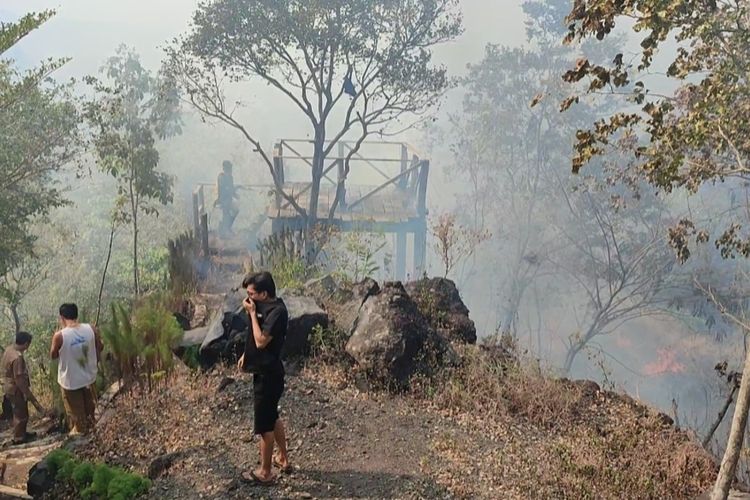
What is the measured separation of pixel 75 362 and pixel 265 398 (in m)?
2.63

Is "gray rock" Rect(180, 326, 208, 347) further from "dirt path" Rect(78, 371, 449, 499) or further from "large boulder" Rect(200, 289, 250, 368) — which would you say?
"dirt path" Rect(78, 371, 449, 499)

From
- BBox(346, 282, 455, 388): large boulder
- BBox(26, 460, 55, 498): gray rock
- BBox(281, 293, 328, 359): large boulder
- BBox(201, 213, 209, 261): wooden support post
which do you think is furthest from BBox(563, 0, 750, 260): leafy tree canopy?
BBox(201, 213, 209, 261): wooden support post

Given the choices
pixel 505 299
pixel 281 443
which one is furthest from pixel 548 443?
pixel 505 299

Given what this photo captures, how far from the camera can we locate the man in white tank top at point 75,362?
229 inches

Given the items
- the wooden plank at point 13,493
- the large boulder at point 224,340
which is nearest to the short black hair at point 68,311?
the large boulder at point 224,340

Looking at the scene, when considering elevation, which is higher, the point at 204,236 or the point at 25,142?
the point at 25,142

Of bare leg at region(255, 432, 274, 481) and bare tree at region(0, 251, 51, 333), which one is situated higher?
bare tree at region(0, 251, 51, 333)

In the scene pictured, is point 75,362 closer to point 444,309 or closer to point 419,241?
point 444,309

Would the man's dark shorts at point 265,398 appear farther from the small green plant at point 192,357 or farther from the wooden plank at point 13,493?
the small green plant at point 192,357

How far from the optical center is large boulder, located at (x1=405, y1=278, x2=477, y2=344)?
25.6 feet

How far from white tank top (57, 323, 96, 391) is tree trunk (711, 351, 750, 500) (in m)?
5.33

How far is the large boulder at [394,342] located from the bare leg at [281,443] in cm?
182

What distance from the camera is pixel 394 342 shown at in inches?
256

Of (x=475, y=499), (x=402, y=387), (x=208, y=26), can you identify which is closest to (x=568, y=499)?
(x=475, y=499)
